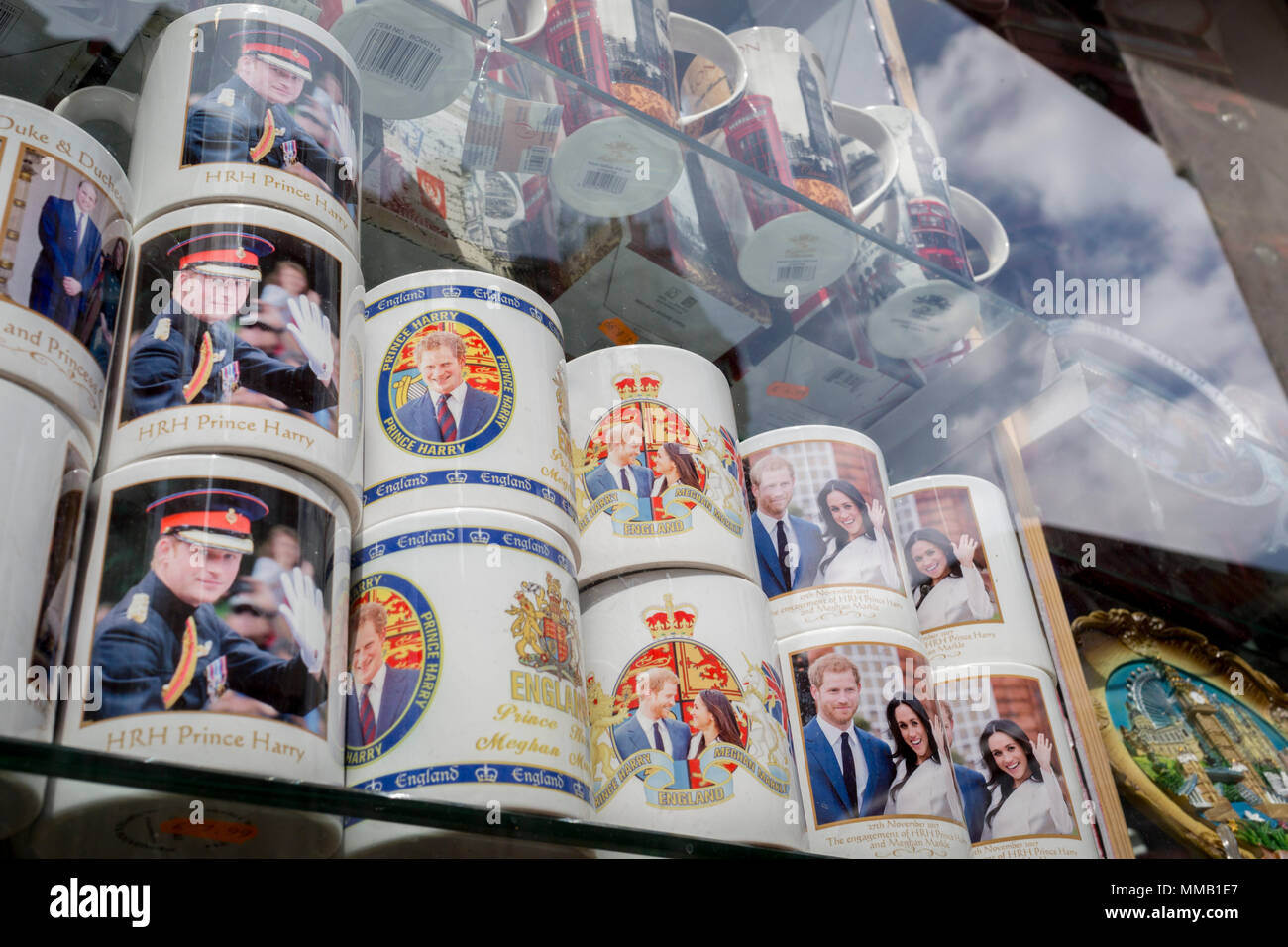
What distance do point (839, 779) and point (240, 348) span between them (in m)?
0.55

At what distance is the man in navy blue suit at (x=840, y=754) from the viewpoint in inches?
34.9

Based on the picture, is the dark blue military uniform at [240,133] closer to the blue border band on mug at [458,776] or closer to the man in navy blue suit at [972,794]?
the blue border band on mug at [458,776]

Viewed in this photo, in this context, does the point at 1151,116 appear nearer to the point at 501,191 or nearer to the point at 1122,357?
the point at 1122,357

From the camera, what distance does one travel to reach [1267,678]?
1393 mm

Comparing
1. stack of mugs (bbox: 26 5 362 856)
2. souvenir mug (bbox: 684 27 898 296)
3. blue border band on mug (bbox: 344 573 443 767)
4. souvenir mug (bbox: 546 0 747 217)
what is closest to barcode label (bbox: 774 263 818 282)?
souvenir mug (bbox: 684 27 898 296)

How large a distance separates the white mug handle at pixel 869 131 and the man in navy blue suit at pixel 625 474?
0.59 meters

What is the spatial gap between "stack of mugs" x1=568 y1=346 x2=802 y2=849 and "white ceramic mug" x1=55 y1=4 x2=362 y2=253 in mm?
257

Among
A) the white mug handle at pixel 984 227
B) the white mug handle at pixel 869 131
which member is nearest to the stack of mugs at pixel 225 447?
the white mug handle at pixel 869 131

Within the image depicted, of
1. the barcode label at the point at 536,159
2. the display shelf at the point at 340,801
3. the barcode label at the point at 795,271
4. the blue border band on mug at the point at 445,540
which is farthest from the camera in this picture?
the barcode label at the point at 795,271

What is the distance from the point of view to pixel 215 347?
27.0 inches

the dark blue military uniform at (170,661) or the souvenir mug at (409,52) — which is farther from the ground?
the souvenir mug at (409,52)

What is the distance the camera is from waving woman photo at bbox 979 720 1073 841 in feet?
3.40
